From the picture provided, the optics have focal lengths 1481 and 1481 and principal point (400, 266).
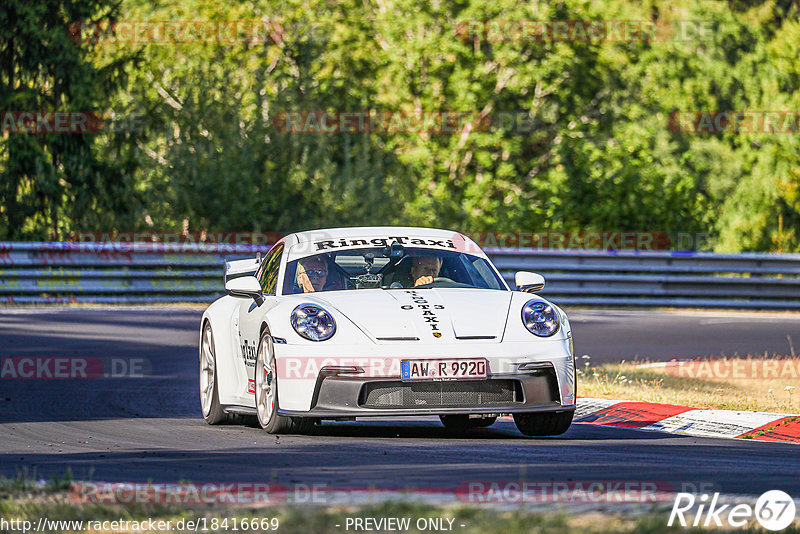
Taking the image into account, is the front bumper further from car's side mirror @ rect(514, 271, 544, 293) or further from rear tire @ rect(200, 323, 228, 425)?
rear tire @ rect(200, 323, 228, 425)

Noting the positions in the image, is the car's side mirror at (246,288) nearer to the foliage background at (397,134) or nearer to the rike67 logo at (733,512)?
the rike67 logo at (733,512)

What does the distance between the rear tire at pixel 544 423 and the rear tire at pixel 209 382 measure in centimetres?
222

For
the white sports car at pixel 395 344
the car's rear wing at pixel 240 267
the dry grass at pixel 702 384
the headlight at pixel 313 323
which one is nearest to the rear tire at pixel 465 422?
the white sports car at pixel 395 344

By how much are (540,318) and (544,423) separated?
0.69 metres

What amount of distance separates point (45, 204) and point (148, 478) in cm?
2326

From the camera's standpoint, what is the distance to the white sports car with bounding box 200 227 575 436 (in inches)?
347

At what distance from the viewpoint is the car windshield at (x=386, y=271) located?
9.91 m

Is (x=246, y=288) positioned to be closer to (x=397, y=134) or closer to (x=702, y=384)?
(x=702, y=384)

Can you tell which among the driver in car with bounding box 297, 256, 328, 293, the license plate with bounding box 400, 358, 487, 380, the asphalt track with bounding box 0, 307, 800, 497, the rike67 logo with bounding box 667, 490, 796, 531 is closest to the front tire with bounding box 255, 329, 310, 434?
the asphalt track with bounding box 0, 307, 800, 497

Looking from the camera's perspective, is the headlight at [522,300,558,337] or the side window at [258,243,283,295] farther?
the side window at [258,243,283,295]

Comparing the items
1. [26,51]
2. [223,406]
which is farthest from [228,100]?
[223,406]

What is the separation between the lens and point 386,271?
10078mm

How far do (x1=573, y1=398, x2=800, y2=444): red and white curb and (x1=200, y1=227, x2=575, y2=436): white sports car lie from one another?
1.29 metres

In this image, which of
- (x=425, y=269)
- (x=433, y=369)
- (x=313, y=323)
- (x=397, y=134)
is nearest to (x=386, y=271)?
(x=425, y=269)
